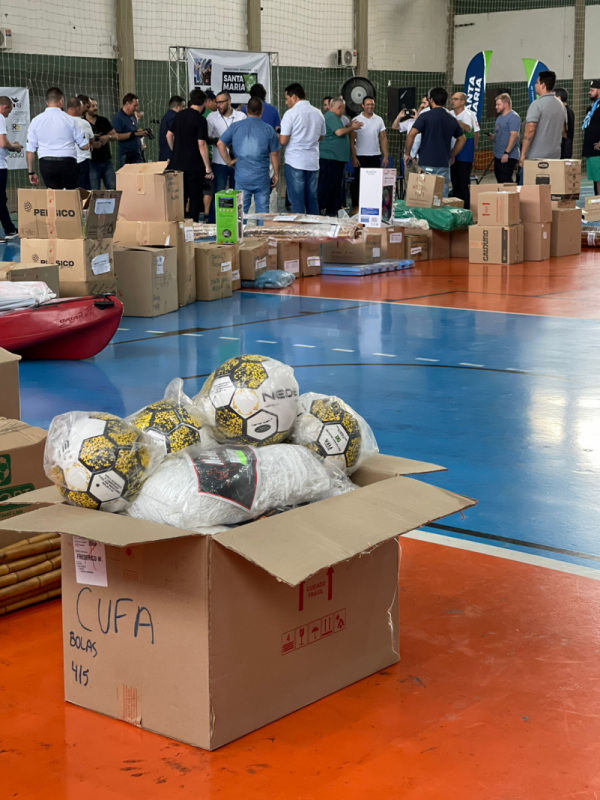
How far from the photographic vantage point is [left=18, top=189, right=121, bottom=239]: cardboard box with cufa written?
7.27m

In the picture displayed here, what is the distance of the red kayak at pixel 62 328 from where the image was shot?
619cm

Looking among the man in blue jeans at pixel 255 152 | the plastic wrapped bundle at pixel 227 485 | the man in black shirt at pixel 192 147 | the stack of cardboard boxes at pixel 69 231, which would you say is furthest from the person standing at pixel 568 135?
the plastic wrapped bundle at pixel 227 485

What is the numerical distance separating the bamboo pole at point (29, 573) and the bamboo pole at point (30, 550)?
1.5 inches

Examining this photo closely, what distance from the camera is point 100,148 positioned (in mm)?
14305

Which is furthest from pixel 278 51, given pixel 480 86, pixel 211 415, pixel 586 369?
pixel 211 415

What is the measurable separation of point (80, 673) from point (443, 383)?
3.72 meters

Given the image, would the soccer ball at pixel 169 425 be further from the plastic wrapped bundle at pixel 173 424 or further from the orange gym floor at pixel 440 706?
the orange gym floor at pixel 440 706

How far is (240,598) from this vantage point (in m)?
2.18

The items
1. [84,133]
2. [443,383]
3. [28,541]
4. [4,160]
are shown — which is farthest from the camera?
[4,160]

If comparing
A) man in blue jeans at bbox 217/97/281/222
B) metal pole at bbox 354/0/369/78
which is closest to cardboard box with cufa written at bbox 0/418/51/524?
man in blue jeans at bbox 217/97/281/222

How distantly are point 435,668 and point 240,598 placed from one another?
64 cm

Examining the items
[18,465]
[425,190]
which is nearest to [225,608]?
[18,465]

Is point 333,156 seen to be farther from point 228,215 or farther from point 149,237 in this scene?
point 149,237

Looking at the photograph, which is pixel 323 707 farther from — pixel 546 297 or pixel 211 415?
pixel 546 297
